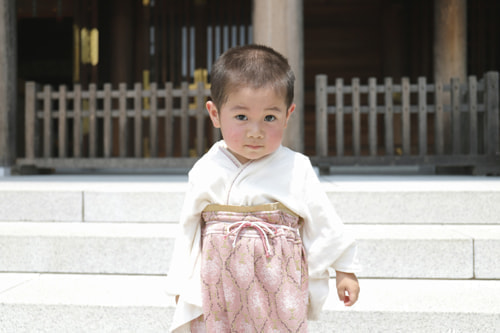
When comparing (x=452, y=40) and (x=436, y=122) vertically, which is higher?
(x=452, y=40)

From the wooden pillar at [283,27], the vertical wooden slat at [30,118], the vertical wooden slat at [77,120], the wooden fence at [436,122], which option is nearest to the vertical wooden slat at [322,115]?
the wooden fence at [436,122]

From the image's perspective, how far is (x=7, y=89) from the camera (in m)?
4.44

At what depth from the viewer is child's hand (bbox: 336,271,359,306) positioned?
3.51 ft

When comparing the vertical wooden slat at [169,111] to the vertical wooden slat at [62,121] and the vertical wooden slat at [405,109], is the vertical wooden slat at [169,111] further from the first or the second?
the vertical wooden slat at [405,109]

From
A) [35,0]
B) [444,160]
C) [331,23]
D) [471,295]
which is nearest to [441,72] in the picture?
[444,160]

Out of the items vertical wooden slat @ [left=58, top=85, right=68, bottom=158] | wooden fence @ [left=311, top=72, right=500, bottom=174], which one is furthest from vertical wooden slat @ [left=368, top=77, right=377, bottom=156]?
vertical wooden slat @ [left=58, top=85, right=68, bottom=158]

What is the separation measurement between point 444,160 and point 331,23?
3801 millimetres

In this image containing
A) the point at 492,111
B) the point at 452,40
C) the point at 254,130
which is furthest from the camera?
the point at 452,40

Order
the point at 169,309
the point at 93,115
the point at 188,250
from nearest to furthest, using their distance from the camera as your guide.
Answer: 1. the point at 188,250
2. the point at 169,309
3. the point at 93,115

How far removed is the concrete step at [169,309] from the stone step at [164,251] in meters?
0.12

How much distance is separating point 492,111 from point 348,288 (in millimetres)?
4078

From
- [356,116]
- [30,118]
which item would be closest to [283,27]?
[356,116]

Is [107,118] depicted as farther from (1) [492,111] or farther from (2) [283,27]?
(1) [492,111]

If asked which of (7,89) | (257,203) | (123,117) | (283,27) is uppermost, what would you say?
(283,27)
